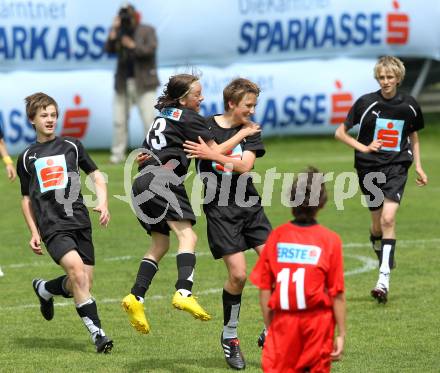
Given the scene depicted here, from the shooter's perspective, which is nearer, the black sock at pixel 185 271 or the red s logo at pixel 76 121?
the black sock at pixel 185 271

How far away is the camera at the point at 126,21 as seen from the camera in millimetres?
19344

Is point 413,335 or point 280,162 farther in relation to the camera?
point 280,162

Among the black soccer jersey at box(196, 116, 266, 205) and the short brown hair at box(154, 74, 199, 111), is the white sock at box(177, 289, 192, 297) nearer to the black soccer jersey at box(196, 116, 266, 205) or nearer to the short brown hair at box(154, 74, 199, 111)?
the black soccer jersey at box(196, 116, 266, 205)

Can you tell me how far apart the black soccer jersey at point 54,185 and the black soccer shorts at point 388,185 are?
10.2ft

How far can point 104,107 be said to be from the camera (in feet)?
66.5

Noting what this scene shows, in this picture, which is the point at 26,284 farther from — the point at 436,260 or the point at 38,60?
the point at 38,60

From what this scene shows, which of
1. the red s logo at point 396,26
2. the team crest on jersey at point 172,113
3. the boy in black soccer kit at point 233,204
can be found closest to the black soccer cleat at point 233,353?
the boy in black soccer kit at point 233,204

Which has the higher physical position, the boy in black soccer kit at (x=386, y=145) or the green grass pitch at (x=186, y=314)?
the boy in black soccer kit at (x=386, y=145)

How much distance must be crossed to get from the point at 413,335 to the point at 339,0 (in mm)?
13745

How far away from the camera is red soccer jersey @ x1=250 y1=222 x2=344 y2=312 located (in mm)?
6266

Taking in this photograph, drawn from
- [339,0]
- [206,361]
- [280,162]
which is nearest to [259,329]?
[206,361]

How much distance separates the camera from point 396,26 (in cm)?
2252

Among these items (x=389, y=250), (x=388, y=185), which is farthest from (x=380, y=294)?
(x=388, y=185)

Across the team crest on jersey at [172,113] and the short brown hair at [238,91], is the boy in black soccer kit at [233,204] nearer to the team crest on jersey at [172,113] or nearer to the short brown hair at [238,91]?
the short brown hair at [238,91]
